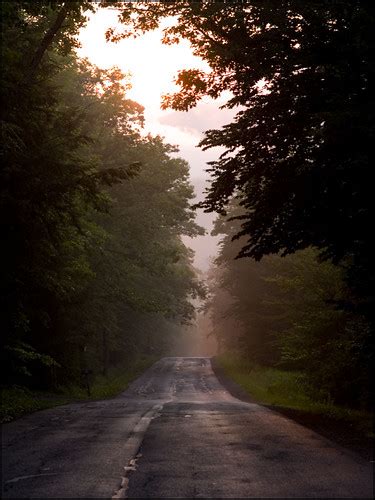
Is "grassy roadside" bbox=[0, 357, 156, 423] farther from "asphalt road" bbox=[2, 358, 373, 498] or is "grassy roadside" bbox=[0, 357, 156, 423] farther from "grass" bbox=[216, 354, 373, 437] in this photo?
"grass" bbox=[216, 354, 373, 437]

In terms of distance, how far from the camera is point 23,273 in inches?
603

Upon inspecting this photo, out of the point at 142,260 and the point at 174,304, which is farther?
the point at 174,304

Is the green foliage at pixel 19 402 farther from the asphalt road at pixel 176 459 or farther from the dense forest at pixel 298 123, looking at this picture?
the dense forest at pixel 298 123

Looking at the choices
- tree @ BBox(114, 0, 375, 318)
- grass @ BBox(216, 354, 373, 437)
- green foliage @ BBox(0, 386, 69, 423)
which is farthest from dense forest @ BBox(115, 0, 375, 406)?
green foliage @ BBox(0, 386, 69, 423)

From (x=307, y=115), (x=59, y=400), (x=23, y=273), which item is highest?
(x=307, y=115)

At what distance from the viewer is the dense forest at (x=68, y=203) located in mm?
13820

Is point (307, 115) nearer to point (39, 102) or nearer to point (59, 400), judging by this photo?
point (39, 102)

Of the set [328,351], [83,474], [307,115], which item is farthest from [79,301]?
[83,474]

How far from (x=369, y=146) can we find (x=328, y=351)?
8568 mm

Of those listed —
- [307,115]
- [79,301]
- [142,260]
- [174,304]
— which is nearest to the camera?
[307,115]

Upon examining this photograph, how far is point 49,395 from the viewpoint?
24.6 metres

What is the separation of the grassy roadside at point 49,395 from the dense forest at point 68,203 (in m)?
0.81

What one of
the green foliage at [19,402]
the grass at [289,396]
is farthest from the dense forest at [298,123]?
the green foliage at [19,402]

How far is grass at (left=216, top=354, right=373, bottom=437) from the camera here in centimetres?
1416
